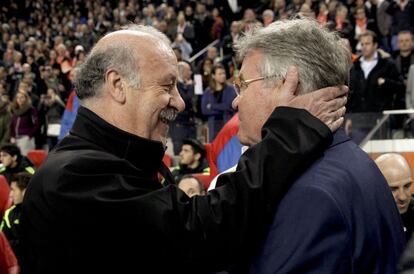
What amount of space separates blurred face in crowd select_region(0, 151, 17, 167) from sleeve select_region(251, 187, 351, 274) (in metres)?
8.79

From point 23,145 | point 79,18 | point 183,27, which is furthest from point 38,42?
point 23,145

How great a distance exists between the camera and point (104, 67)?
233 centimetres

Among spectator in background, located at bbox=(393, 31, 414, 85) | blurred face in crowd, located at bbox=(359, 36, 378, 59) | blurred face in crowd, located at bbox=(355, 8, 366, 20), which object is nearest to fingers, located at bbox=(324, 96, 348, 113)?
blurred face in crowd, located at bbox=(359, 36, 378, 59)

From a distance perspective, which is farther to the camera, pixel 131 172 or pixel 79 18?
pixel 79 18

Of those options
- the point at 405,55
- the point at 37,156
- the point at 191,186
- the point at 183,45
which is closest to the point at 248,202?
the point at 191,186

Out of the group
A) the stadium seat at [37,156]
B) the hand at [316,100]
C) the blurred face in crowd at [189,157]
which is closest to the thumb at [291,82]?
the hand at [316,100]

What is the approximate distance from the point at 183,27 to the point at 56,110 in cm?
357

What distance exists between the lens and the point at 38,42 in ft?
68.3

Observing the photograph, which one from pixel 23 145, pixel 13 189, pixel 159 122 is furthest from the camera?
pixel 23 145

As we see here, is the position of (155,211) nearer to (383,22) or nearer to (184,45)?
(383,22)

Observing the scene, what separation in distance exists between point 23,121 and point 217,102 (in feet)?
16.8

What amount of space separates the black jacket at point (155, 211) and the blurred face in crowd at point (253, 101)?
0.23 ft

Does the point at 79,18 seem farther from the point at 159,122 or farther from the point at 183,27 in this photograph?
the point at 159,122

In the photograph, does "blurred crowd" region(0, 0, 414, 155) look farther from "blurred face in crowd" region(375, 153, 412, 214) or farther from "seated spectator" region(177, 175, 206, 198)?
"seated spectator" region(177, 175, 206, 198)
